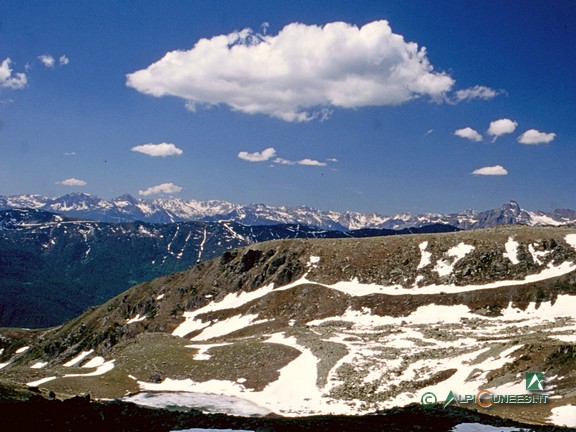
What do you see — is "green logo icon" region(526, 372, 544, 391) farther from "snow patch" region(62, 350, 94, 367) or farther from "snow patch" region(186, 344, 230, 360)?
"snow patch" region(62, 350, 94, 367)

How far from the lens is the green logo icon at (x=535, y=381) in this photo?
37.8m

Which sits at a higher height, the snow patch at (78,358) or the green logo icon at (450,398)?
the green logo icon at (450,398)

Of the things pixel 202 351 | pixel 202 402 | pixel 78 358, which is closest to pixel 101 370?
pixel 202 351

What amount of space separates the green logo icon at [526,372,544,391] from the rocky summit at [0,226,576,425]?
6.0 inches

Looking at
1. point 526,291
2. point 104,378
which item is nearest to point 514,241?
point 526,291

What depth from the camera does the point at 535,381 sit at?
38750 mm

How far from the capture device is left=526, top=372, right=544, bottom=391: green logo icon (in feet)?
124

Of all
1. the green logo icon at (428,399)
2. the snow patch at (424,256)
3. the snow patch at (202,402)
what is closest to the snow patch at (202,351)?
the snow patch at (202,402)

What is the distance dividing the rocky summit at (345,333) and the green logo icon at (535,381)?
0.15m

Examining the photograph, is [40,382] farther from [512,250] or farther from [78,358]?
[512,250]

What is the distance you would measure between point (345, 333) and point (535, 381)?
46.0 m

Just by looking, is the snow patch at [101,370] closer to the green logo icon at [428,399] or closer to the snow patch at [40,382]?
the snow patch at [40,382]

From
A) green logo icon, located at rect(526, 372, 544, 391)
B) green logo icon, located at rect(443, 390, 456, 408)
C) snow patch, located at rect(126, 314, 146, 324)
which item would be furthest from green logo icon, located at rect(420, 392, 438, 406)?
snow patch, located at rect(126, 314, 146, 324)

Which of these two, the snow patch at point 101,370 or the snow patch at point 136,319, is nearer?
the snow patch at point 101,370
